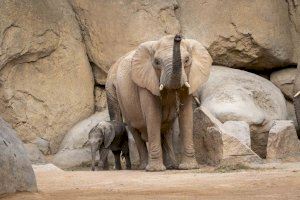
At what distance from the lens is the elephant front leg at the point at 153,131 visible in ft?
40.0

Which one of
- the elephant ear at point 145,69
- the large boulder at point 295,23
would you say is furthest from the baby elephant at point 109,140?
the large boulder at point 295,23

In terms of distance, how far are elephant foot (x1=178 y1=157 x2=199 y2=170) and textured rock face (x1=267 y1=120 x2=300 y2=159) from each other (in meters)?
1.43

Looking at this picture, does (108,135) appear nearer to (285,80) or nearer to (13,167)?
(285,80)

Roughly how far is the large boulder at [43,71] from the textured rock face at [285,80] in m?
4.02

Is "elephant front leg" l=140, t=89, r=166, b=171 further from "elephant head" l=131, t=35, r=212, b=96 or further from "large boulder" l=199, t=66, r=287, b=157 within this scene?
"large boulder" l=199, t=66, r=287, b=157

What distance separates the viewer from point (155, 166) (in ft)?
39.8

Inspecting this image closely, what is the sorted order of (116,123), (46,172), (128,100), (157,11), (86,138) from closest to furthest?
(46,172) → (128,100) → (116,123) → (86,138) → (157,11)

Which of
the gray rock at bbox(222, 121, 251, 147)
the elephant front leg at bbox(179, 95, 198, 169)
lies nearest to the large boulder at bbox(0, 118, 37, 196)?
the elephant front leg at bbox(179, 95, 198, 169)

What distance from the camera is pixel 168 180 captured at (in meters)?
9.50

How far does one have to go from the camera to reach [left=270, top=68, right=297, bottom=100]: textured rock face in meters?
16.2

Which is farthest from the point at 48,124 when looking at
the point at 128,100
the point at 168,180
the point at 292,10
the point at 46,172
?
the point at 168,180

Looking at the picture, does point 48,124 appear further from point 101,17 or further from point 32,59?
point 101,17

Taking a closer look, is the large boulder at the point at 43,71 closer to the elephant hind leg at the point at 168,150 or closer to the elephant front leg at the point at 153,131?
the elephant hind leg at the point at 168,150

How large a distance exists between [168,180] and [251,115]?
15.0ft
